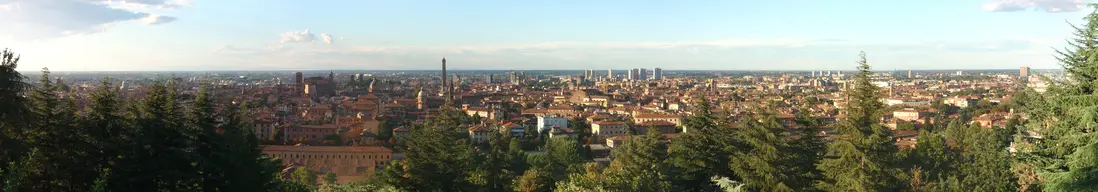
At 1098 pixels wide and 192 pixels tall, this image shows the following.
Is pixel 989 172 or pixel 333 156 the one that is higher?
pixel 989 172

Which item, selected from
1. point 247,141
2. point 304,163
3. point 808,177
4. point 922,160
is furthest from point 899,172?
point 304,163

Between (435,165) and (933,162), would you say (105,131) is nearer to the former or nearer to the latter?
(435,165)

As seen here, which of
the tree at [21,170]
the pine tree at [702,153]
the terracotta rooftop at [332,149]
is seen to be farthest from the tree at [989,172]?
the terracotta rooftop at [332,149]

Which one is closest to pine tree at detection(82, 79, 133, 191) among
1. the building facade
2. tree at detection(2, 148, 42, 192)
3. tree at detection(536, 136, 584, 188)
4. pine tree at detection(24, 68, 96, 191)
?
pine tree at detection(24, 68, 96, 191)

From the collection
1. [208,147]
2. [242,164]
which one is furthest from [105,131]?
[242,164]

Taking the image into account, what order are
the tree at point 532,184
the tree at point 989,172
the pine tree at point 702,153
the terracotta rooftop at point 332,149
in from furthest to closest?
the terracotta rooftop at point 332,149 < the tree at point 989,172 < the tree at point 532,184 < the pine tree at point 702,153

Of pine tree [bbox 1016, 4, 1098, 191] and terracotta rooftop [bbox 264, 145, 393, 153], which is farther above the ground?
pine tree [bbox 1016, 4, 1098, 191]

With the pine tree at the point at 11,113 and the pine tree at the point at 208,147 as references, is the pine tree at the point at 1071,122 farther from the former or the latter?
the pine tree at the point at 11,113

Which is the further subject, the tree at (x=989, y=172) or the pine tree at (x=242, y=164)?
the tree at (x=989, y=172)

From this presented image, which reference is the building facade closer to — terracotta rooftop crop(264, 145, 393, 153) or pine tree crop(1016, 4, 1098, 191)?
terracotta rooftop crop(264, 145, 393, 153)
